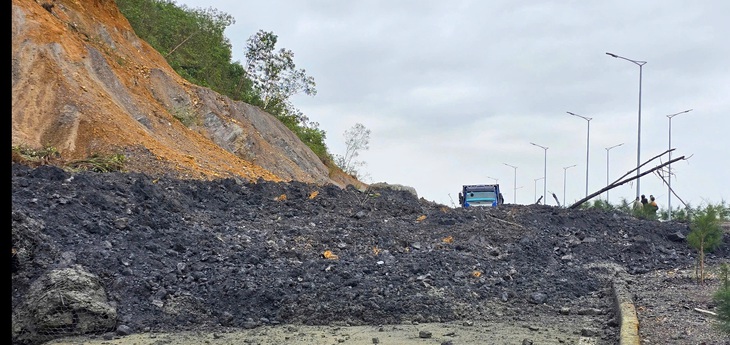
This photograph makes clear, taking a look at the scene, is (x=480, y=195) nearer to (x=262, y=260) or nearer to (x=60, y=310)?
(x=262, y=260)

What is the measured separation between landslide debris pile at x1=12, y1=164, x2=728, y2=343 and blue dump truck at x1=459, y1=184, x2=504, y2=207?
51.9ft

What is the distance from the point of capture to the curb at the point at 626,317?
6844 millimetres

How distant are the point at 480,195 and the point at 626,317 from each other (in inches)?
957

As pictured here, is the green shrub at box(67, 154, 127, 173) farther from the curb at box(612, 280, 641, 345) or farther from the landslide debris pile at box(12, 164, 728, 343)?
the curb at box(612, 280, 641, 345)

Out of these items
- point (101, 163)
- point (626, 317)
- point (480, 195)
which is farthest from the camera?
point (480, 195)

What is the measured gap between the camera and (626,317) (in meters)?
7.93

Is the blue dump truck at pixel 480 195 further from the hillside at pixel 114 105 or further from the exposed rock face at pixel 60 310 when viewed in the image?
the exposed rock face at pixel 60 310

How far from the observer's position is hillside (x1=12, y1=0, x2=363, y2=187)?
2034 cm

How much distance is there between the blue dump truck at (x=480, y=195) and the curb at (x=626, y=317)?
68.7 ft

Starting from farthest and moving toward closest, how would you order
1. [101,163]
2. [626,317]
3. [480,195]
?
1. [480,195]
2. [101,163]
3. [626,317]

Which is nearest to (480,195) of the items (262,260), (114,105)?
(114,105)

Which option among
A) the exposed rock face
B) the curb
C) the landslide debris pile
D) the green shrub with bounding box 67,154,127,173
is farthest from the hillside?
the curb

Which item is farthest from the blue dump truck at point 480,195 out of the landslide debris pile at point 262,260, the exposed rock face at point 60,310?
the exposed rock face at point 60,310

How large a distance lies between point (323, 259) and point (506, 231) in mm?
4775
